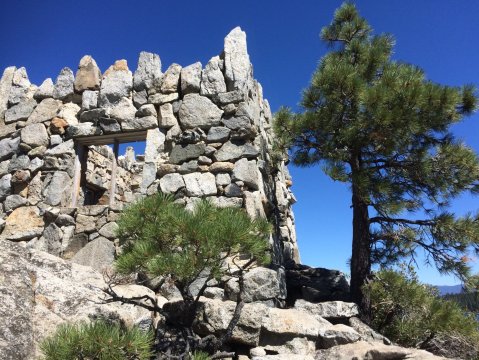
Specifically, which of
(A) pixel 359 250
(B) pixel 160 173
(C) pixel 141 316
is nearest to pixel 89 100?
(B) pixel 160 173

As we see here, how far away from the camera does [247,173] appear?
444 cm

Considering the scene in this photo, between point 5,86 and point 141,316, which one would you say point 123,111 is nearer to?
point 5,86

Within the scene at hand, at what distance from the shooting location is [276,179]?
6.04 meters

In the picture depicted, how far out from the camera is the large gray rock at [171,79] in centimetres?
498

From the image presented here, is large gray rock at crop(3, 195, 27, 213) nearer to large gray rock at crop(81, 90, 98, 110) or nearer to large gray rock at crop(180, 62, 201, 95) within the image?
large gray rock at crop(81, 90, 98, 110)

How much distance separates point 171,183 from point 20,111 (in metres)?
2.59

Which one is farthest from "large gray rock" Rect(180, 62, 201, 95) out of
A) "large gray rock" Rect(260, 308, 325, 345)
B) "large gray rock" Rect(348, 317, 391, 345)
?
"large gray rock" Rect(348, 317, 391, 345)

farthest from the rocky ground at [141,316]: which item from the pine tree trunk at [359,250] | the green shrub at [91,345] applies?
the pine tree trunk at [359,250]

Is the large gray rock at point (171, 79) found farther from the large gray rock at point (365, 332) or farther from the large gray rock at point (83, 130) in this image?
the large gray rock at point (365, 332)

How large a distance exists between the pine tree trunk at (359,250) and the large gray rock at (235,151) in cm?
115

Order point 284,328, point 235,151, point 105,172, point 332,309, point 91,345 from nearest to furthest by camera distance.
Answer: point 91,345, point 284,328, point 332,309, point 235,151, point 105,172

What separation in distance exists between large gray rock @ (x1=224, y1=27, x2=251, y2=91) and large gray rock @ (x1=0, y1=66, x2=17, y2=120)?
10.4 ft

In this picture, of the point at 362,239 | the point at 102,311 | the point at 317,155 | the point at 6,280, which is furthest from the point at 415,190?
the point at 6,280

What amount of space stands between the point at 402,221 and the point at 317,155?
3.89 ft
